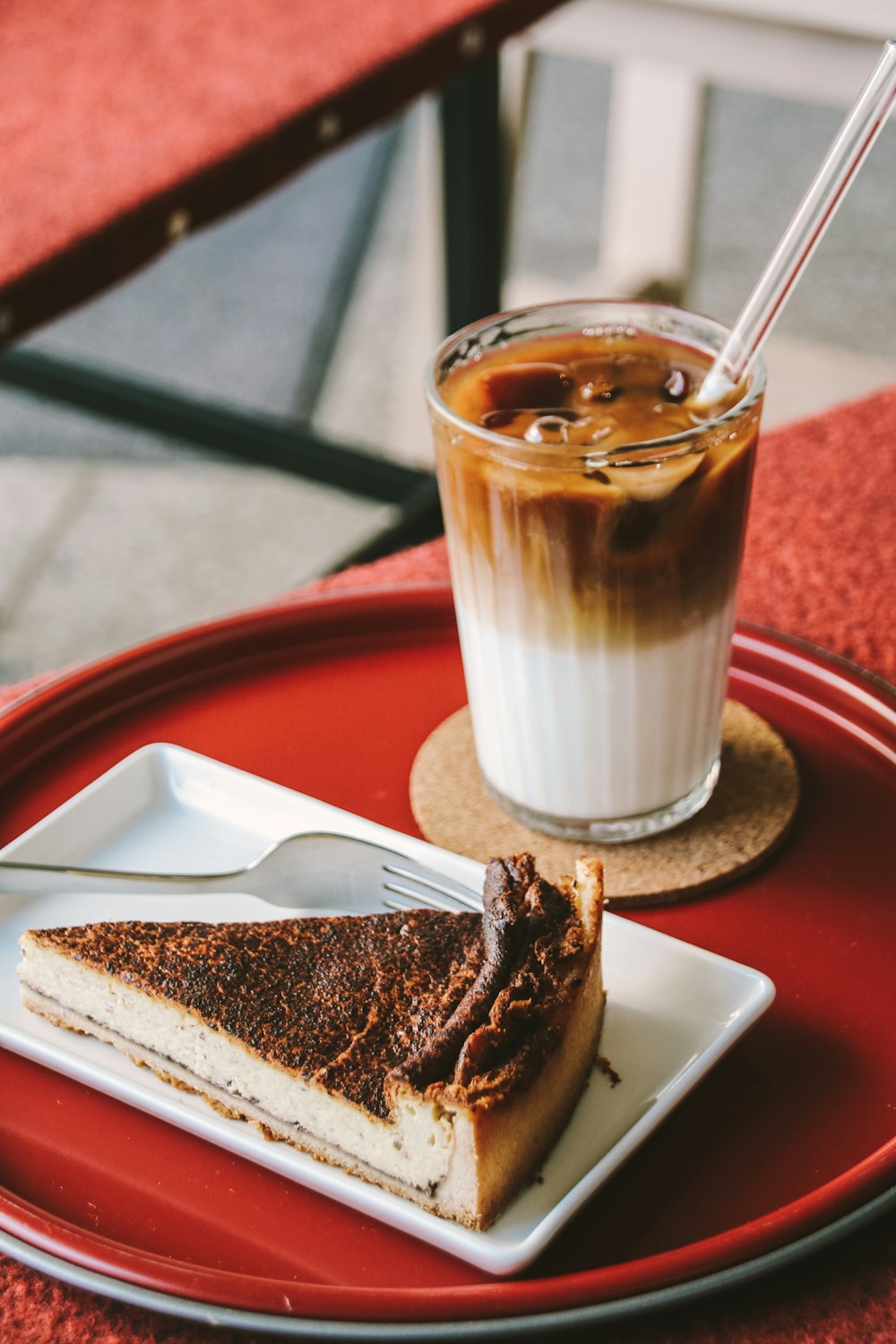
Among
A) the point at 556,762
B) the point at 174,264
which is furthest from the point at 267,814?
the point at 174,264

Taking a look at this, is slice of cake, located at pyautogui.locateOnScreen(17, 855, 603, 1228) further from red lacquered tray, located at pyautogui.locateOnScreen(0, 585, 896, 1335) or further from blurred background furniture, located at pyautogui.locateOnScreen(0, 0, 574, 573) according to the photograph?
blurred background furniture, located at pyautogui.locateOnScreen(0, 0, 574, 573)

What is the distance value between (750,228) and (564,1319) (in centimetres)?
317

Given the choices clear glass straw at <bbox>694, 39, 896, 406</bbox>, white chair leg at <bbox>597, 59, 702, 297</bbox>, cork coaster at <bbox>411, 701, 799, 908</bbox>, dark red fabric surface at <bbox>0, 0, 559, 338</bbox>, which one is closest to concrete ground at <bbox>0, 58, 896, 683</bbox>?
white chair leg at <bbox>597, 59, 702, 297</bbox>

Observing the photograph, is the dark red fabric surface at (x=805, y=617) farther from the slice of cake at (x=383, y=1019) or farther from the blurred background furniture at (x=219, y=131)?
the blurred background furniture at (x=219, y=131)

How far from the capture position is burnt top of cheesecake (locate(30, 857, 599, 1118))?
1.65 feet

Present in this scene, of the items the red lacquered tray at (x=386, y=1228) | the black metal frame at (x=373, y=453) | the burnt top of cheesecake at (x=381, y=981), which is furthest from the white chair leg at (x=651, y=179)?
the burnt top of cheesecake at (x=381, y=981)

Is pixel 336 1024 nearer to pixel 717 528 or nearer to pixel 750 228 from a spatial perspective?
pixel 717 528

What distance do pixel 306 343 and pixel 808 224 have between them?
8.06 feet

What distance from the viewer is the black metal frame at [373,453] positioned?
1870 mm

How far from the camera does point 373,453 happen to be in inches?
79.8

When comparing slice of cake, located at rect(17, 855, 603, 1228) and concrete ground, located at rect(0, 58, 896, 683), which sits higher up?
slice of cake, located at rect(17, 855, 603, 1228)

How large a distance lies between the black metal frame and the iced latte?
3.54 feet

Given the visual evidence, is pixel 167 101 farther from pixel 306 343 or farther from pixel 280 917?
pixel 306 343

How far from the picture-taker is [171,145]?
1.33m
